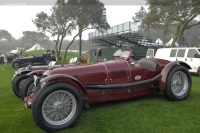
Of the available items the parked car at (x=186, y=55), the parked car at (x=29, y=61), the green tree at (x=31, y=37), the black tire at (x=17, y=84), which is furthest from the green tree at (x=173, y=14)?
the green tree at (x=31, y=37)

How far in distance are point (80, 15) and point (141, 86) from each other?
25469 mm

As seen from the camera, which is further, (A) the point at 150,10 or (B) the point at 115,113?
(A) the point at 150,10

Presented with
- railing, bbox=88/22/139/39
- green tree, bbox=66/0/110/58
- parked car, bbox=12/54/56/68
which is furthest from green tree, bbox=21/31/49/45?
parked car, bbox=12/54/56/68

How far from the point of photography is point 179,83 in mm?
5684

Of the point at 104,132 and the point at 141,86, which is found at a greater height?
the point at 141,86

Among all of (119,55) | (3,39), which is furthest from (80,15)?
(3,39)

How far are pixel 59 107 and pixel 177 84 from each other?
3.06 metres

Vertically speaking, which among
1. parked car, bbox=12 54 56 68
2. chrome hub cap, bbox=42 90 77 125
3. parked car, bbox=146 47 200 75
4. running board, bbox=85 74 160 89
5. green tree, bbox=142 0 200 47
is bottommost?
parked car, bbox=12 54 56 68

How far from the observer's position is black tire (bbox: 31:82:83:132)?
12.6ft

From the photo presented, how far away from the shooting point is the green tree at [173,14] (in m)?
21.4

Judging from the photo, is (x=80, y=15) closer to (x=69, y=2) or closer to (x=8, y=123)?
(x=69, y=2)

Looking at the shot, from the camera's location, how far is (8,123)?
14.7 ft

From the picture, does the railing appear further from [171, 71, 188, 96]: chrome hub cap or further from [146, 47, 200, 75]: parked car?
[171, 71, 188, 96]: chrome hub cap

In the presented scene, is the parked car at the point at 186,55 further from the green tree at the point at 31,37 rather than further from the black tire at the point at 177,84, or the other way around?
the green tree at the point at 31,37
